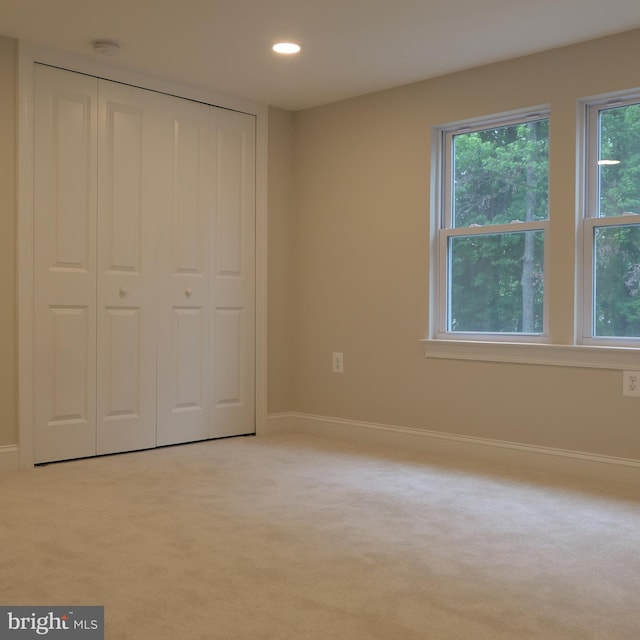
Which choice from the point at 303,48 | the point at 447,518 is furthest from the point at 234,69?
the point at 447,518

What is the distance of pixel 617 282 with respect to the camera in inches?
143

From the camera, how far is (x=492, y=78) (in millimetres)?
4008

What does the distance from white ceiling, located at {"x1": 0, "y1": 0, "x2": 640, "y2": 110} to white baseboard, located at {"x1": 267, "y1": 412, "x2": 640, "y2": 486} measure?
1970 mm

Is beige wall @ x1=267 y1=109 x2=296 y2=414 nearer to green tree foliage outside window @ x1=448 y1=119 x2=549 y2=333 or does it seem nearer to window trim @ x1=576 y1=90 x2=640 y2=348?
green tree foliage outside window @ x1=448 y1=119 x2=549 y2=333

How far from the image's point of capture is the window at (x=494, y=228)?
3.92m

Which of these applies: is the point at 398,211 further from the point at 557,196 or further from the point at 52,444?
the point at 52,444

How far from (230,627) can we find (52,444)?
7.31ft

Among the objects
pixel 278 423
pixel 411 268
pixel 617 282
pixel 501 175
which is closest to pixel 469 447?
pixel 411 268

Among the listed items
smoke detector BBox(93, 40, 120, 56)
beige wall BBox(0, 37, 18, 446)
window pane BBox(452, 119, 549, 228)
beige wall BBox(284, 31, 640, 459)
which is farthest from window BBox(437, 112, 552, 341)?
beige wall BBox(0, 37, 18, 446)

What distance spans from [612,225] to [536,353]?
711 millimetres

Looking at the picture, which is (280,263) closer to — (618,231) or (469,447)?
(469,447)

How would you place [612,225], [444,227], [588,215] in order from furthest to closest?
1. [444,227]
2. [588,215]
3. [612,225]

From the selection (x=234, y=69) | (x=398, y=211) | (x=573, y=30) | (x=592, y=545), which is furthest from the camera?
(x=398, y=211)

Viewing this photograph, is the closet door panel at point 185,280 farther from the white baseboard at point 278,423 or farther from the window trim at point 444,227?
the window trim at point 444,227
